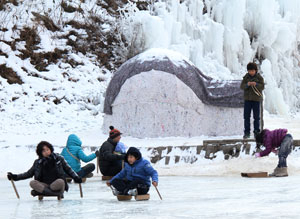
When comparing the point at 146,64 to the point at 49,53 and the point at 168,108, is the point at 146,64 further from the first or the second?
the point at 49,53

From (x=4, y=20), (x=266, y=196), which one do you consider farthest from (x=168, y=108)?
(x=4, y=20)

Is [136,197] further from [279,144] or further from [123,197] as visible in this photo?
[279,144]

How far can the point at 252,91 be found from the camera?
38.3ft

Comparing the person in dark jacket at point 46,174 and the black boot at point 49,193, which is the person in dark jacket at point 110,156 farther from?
the black boot at point 49,193

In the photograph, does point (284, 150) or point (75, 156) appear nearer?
point (284, 150)

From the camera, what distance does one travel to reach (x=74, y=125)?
17.4 metres

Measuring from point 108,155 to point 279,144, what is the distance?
268 centimetres

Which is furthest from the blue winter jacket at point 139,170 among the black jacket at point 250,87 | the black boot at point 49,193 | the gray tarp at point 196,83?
the gray tarp at point 196,83

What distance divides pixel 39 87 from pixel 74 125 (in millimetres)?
3235

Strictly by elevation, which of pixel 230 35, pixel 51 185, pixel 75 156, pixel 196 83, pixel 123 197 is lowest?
pixel 123 197

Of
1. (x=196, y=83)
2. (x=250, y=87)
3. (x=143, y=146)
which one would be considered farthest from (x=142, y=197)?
(x=196, y=83)

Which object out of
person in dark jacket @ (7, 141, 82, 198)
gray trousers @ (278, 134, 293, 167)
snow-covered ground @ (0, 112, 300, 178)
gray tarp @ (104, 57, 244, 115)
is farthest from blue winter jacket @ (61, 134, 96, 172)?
gray tarp @ (104, 57, 244, 115)

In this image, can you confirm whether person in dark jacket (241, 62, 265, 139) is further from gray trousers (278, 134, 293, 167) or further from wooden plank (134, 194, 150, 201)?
wooden plank (134, 194, 150, 201)

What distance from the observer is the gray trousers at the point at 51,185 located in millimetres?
7035
